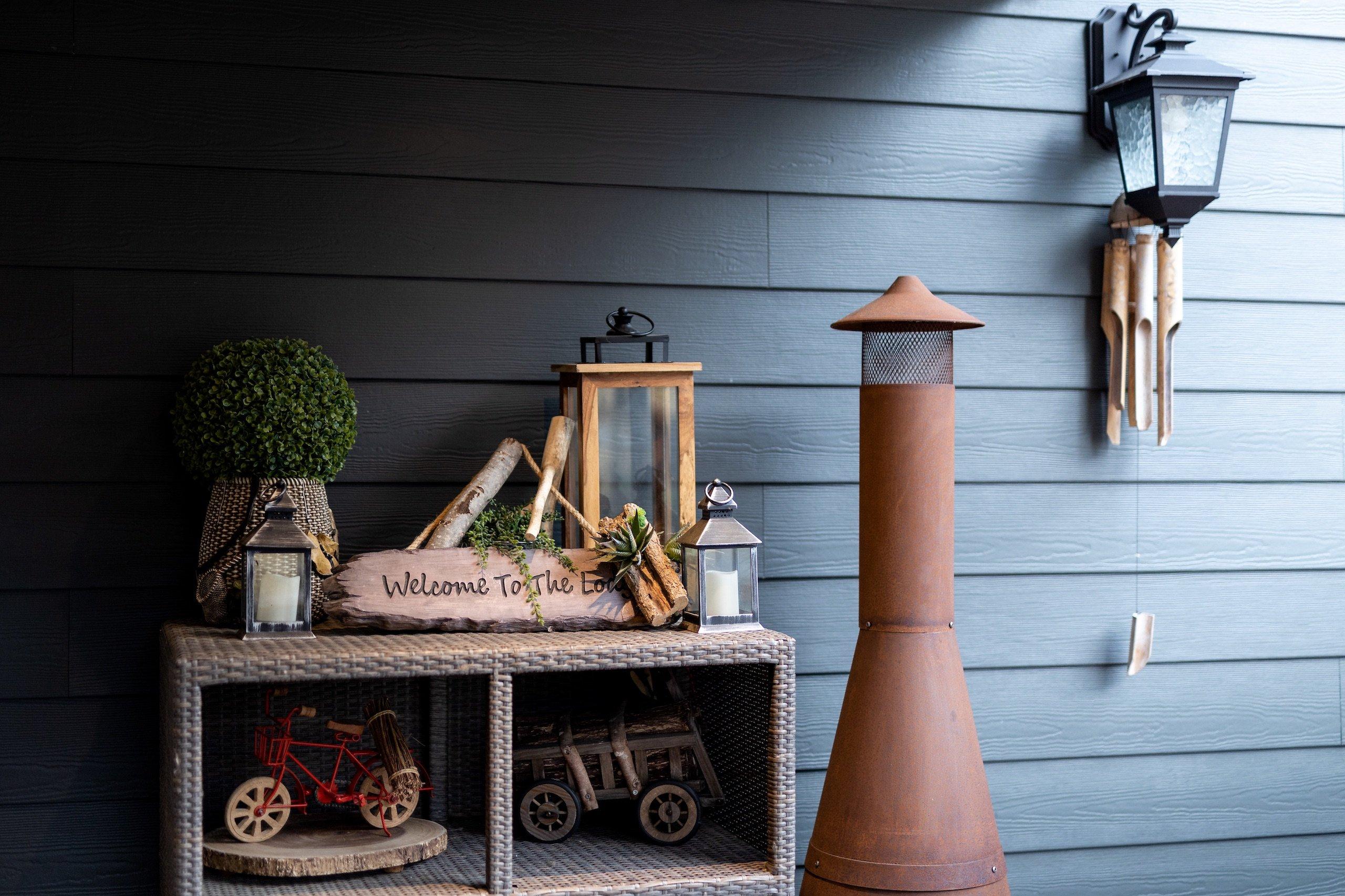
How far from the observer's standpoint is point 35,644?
1.87 metres

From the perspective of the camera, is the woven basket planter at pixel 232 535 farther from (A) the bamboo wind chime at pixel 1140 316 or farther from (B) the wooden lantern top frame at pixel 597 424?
(A) the bamboo wind chime at pixel 1140 316

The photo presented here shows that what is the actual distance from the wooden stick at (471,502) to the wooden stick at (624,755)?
1.27 ft

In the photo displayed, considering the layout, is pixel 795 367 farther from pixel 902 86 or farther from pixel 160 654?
pixel 160 654

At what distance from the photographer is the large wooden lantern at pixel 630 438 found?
6.14 feet

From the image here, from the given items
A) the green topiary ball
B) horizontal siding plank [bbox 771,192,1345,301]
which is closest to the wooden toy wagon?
the green topiary ball

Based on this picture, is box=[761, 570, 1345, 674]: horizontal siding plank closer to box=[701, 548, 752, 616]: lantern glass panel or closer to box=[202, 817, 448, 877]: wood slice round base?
box=[701, 548, 752, 616]: lantern glass panel

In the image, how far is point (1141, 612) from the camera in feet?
7.41

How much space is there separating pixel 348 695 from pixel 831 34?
1.39 metres

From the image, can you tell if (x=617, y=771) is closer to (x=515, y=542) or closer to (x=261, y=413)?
(x=515, y=542)

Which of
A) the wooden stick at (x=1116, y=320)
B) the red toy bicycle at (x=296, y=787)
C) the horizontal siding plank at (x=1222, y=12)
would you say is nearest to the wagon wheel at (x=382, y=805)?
the red toy bicycle at (x=296, y=787)

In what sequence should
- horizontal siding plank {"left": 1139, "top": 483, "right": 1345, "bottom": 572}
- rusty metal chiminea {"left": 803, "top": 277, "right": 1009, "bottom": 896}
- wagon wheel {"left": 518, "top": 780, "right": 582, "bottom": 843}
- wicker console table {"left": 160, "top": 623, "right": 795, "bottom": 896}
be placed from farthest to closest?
horizontal siding plank {"left": 1139, "top": 483, "right": 1345, "bottom": 572} < wagon wheel {"left": 518, "top": 780, "right": 582, "bottom": 843} < rusty metal chiminea {"left": 803, "top": 277, "right": 1009, "bottom": 896} < wicker console table {"left": 160, "top": 623, "right": 795, "bottom": 896}

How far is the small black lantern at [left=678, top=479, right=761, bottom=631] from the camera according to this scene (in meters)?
1.77

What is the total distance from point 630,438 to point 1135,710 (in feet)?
3.64

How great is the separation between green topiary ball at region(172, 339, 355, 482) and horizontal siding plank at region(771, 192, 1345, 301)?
80 centimetres
